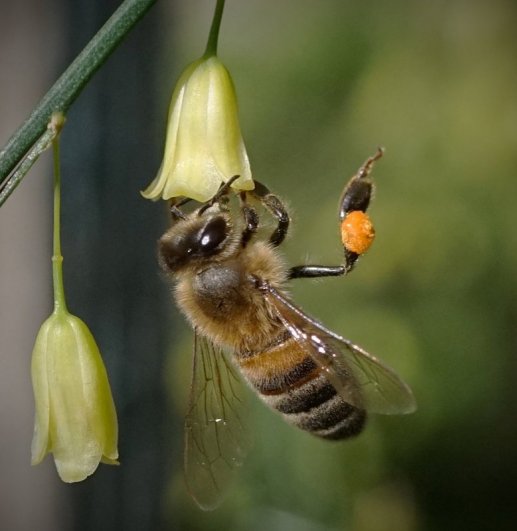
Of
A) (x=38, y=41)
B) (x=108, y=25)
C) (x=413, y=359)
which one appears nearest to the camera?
(x=108, y=25)

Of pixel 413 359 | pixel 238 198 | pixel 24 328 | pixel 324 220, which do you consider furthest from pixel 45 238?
pixel 238 198

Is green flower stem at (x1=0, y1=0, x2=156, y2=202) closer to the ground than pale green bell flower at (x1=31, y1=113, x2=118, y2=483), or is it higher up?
higher up

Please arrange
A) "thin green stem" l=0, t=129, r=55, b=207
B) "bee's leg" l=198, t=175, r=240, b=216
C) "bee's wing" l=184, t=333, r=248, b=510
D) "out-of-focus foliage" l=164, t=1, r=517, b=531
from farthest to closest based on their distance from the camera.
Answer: "out-of-focus foliage" l=164, t=1, r=517, b=531, "bee's wing" l=184, t=333, r=248, b=510, "bee's leg" l=198, t=175, r=240, b=216, "thin green stem" l=0, t=129, r=55, b=207

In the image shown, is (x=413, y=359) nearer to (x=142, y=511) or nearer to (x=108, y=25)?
(x=142, y=511)

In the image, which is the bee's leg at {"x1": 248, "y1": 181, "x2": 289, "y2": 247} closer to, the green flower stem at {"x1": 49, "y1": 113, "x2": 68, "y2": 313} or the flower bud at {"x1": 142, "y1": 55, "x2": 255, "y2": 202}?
the flower bud at {"x1": 142, "y1": 55, "x2": 255, "y2": 202}

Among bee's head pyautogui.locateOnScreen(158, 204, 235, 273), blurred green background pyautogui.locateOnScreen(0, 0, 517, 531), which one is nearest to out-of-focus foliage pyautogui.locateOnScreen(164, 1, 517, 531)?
blurred green background pyautogui.locateOnScreen(0, 0, 517, 531)

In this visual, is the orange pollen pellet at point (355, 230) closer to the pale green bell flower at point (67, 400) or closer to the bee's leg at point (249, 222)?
the bee's leg at point (249, 222)
